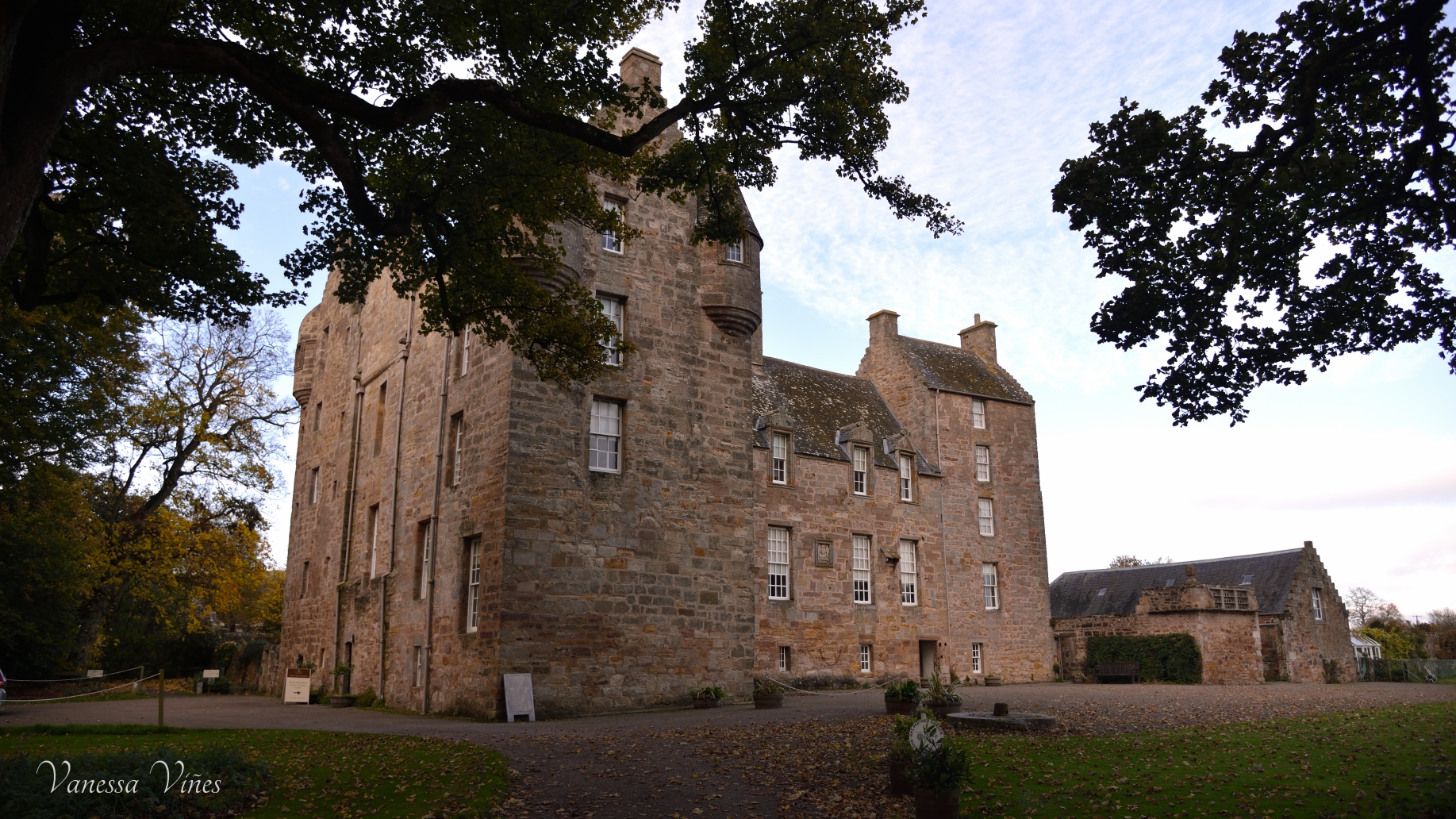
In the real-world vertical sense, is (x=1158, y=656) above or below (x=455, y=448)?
below

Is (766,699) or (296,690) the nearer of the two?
(766,699)

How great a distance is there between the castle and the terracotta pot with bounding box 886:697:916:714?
473 centimetres

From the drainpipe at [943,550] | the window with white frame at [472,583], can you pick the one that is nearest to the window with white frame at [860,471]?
the drainpipe at [943,550]

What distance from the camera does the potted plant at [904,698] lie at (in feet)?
53.8

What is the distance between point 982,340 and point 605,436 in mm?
24787

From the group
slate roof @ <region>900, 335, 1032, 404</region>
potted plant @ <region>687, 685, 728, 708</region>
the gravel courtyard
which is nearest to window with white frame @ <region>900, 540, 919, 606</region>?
the gravel courtyard

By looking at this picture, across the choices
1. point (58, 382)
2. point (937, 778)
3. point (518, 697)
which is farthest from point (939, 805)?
point (58, 382)

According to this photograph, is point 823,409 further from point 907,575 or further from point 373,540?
point 373,540

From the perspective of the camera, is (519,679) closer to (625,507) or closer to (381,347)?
(625,507)

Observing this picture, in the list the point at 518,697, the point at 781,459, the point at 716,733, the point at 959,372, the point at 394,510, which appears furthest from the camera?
the point at 959,372

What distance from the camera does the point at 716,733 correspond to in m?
14.7

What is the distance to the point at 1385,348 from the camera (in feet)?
33.2

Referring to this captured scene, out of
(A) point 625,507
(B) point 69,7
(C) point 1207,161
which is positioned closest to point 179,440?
(A) point 625,507

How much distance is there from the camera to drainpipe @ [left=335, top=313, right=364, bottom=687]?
26062 millimetres
